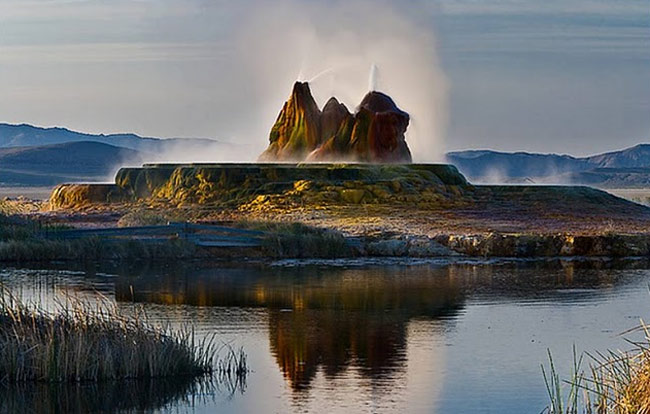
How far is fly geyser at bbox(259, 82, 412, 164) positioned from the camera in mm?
41125

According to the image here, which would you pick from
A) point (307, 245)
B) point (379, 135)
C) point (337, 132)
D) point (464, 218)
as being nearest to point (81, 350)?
point (307, 245)

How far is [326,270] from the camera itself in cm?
2462

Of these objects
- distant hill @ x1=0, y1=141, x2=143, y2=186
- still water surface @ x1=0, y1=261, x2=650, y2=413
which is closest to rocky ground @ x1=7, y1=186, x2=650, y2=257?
still water surface @ x1=0, y1=261, x2=650, y2=413

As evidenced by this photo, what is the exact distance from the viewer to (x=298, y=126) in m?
Answer: 42.8

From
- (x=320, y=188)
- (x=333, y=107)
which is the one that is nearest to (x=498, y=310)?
(x=320, y=188)

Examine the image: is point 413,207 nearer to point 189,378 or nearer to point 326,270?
point 326,270

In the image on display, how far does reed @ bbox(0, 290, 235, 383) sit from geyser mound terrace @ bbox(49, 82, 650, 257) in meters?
15.3

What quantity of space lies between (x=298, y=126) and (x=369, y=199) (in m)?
7.87

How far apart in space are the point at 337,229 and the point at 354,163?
9651 mm

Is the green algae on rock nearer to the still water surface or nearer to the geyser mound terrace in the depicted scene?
the geyser mound terrace

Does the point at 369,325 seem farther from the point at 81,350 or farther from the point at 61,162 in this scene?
the point at 61,162

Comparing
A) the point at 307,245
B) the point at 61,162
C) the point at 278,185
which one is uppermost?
the point at 61,162

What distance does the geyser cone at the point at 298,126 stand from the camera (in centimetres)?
4212

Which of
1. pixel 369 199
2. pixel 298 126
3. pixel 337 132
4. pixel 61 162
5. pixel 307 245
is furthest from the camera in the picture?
pixel 61 162
